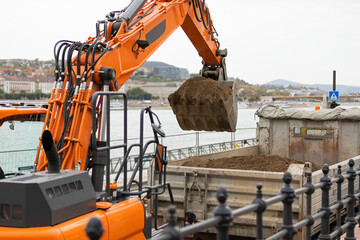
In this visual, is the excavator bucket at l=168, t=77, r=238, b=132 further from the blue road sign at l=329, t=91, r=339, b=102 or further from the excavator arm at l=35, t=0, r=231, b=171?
the blue road sign at l=329, t=91, r=339, b=102

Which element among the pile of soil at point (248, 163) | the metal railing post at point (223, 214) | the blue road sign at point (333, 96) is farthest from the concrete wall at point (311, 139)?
the blue road sign at point (333, 96)

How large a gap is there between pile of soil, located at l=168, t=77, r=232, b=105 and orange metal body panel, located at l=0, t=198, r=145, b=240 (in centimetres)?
528

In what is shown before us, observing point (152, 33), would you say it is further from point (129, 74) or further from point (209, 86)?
point (209, 86)

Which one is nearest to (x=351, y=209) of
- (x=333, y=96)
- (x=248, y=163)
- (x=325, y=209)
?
(x=325, y=209)

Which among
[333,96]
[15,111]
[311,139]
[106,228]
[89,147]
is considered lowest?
[106,228]

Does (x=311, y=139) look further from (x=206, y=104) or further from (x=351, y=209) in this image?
(x=351, y=209)

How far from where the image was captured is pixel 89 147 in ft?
21.4

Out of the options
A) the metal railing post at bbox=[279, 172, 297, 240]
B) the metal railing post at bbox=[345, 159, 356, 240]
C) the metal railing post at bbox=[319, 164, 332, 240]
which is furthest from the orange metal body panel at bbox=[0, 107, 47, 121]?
the metal railing post at bbox=[345, 159, 356, 240]

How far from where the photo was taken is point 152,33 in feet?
27.9

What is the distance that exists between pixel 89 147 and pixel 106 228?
1.58m

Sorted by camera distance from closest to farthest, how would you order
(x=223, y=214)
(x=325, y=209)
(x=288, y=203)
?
(x=223, y=214)
(x=288, y=203)
(x=325, y=209)

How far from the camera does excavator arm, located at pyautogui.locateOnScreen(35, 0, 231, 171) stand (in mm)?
6352

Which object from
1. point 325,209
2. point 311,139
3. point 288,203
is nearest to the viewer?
point 288,203

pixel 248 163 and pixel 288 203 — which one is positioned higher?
pixel 288 203
